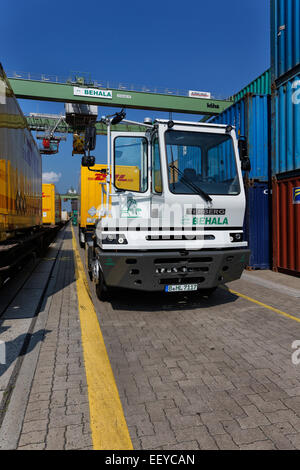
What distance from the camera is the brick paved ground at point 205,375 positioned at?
2.07m

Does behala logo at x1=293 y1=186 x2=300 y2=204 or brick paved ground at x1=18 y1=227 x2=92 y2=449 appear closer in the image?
brick paved ground at x1=18 y1=227 x2=92 y2=449

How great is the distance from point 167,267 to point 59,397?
2392mm

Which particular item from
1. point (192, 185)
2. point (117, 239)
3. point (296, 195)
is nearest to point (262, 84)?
point (296, 195)

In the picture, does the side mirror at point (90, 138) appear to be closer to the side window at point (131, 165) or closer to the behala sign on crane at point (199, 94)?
the side window at point (131, 165)

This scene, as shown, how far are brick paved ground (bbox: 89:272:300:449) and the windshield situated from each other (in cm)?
196

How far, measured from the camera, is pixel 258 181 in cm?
895

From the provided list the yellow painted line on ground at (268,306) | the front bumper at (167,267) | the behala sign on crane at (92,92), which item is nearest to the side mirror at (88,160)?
the front bumper at (167,267)

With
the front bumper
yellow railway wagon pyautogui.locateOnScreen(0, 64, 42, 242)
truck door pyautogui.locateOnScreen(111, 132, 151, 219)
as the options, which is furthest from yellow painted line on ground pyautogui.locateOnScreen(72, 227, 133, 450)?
truck door pyautogui.locateOnScreen(111, 132, 151, 219)

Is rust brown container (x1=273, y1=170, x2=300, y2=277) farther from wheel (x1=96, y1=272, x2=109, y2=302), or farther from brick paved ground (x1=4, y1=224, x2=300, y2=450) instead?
wheel (x1=96, y1=272, x2=109, y2=302)

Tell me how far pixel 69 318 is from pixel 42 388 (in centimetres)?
188

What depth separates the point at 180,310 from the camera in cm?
489

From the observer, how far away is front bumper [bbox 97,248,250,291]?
4.36 meters

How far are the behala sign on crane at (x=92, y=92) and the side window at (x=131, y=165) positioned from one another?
49.3 ft
